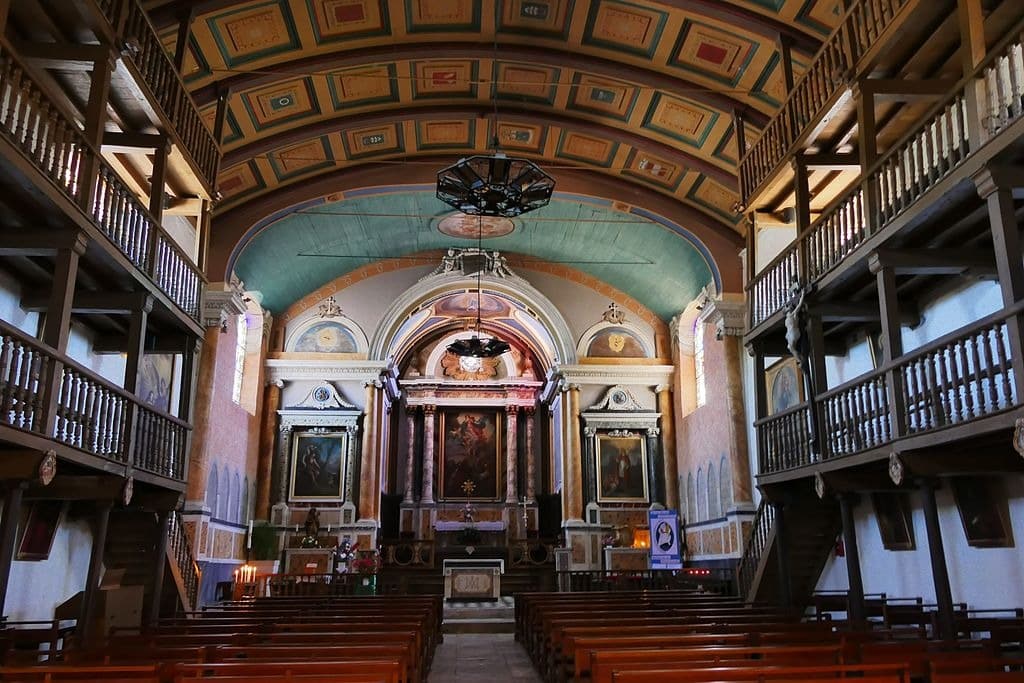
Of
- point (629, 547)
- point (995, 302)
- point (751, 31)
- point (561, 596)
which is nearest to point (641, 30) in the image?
point (751, 31)

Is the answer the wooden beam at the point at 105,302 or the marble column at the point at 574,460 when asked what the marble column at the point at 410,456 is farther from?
the wooden beam at the point at 105,302

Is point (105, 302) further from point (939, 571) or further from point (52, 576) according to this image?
point (939, 571)

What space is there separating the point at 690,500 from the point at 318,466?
390 inches

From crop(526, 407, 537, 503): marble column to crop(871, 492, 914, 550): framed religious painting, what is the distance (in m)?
16.0

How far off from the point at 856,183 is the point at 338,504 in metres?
16.0

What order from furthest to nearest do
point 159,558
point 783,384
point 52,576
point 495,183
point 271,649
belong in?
point 783,384, point 495,183, point 52,576, point 159,558, point 271,649

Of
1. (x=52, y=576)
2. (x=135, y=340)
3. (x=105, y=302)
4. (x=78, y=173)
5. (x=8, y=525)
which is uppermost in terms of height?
(x=78, y=173)

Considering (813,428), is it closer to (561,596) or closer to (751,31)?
(561,596)

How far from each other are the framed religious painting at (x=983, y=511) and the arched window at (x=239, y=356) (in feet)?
52.7

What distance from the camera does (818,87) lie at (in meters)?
11.5

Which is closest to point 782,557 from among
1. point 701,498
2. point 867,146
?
point 867,146

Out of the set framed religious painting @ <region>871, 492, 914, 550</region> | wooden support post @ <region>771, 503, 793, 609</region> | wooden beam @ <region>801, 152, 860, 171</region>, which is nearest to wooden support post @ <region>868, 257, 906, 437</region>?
wooden beam @ <region>801, 152, 860, 171</region>

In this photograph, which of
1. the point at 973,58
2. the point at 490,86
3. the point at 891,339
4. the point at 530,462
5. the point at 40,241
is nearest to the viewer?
the point at 973,58

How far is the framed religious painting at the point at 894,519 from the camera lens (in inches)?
468
